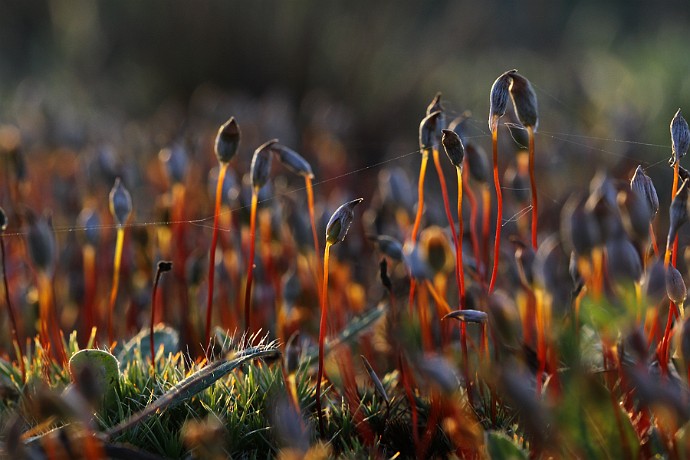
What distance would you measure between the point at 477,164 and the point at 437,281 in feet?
0.77

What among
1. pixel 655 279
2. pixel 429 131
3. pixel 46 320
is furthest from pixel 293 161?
pixel 655 279

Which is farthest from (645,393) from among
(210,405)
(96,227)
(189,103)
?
(189,103)

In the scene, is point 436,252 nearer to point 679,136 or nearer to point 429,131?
point 429,131

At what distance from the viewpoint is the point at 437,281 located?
154cm

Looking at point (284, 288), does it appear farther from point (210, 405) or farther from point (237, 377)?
point (210, 405)

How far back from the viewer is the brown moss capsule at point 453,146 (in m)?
1.12

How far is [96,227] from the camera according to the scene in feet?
5.55

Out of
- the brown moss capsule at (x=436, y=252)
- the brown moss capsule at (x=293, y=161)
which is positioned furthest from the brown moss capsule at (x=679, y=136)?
the brown moss capsule at (x=293, y=161)

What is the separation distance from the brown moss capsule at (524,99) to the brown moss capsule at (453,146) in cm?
9

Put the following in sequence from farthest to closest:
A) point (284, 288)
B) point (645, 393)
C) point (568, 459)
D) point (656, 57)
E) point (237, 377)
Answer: point (656, 57), point (284, 288), point (237, 377), point (568, 459), point (645, 393)

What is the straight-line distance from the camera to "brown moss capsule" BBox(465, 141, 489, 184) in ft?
4.84

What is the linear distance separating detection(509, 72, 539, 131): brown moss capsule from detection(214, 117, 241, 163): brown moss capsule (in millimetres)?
444

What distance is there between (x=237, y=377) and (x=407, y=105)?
3713mm

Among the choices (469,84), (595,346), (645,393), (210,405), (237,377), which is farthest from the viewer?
(469,84)
